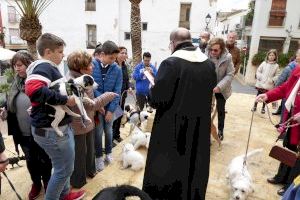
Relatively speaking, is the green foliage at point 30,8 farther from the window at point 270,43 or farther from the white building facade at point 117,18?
the window at point 270,43

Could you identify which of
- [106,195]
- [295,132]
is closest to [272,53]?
[295,132]

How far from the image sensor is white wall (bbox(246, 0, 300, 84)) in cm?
2209

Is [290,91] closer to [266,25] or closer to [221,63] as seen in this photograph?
[221,63]

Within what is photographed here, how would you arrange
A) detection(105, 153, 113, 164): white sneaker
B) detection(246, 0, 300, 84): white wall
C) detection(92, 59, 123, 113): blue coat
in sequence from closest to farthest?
detection(92, 59, 123, 113): blue coat
detection(105, 153, 113, 164): white sneaker
detection(246, 0, 300, 84): white wall

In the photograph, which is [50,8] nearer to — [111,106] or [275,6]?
[275,6]

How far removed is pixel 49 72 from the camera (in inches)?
99.2

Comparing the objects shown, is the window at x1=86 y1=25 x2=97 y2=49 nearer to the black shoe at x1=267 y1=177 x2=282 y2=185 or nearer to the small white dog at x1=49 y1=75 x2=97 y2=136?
the black shoe at x1=267 y1=177 x2=282 y2=185

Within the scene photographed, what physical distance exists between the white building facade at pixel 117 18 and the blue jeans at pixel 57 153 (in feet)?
76.7

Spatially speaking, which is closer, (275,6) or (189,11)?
(275,6)

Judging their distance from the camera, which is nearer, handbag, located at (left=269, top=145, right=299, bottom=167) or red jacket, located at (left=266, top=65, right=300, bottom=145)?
handbag, located at (left=269, top=145, right=299, bottom=167)

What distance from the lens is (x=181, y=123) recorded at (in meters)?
2.64

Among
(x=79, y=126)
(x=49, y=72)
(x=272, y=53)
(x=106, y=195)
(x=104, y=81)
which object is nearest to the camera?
(x=106, y=195)

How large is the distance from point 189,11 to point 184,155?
79.3ft

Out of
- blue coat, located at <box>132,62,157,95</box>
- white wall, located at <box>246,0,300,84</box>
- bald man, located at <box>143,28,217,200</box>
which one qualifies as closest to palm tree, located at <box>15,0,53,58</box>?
blue coat, located at <box>132,62,157,95</box>
